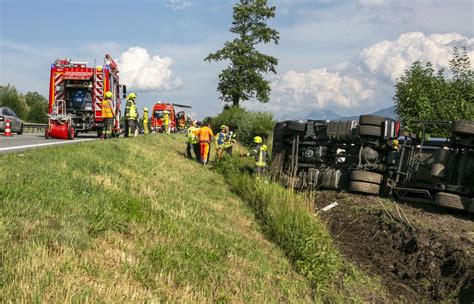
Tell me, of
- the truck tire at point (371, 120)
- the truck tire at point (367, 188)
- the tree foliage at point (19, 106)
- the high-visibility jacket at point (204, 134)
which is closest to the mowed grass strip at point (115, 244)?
the truck tire at point (367, 188)

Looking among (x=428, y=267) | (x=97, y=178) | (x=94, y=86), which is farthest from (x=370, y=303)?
(x=94, y=86)

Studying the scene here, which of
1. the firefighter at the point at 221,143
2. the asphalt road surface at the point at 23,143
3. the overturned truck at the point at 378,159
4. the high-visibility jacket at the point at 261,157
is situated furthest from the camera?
the firefighter at the point at 221,143

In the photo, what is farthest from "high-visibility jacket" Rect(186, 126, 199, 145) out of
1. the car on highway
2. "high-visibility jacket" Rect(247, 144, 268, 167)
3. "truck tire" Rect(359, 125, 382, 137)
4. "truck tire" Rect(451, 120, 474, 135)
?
"truck tire" Rect(451, 120, 474, 135)

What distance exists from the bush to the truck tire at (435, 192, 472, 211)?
62.4 feet

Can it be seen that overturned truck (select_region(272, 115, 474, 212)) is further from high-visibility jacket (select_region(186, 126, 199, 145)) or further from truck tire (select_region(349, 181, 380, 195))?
high-visibility jacket (select_region(186, 126, 199, 145))

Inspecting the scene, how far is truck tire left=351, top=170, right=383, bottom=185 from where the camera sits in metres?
11.4

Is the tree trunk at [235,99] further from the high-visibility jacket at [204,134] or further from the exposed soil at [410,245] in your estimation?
the exposed soil at [410,245]

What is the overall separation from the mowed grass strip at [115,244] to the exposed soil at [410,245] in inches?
59.9

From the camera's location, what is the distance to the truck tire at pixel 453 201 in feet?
30.4

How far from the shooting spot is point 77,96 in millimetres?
19719

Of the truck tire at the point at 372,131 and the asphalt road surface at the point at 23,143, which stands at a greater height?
the truck tire at the point at 372,131

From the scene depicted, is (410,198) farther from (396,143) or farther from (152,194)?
(152,194)

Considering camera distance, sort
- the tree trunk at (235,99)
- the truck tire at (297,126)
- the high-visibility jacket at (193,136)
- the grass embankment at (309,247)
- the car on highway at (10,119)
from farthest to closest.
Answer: the tree trunk at (235,99) → the car on highway at (10,119) → the high-visibility jacket at (193,136) → the truck tire at (297,126) → the grass embankment at (309,247)

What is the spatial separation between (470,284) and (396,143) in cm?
600
